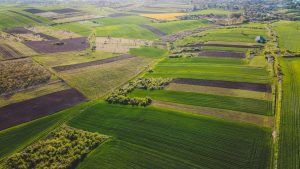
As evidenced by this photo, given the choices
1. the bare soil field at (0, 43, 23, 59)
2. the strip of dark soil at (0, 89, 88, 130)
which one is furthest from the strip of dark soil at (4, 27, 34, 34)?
the strip of dark soil at (0, 89, 88, 130)

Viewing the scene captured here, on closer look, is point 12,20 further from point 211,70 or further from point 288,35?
point 288,35

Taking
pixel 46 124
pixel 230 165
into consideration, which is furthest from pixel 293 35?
pixel 46 124

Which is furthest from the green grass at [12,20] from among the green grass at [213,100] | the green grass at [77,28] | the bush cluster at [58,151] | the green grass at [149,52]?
the bush cluster at [58,151]

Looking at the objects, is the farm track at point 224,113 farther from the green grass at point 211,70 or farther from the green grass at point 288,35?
the green grass at point 288,35

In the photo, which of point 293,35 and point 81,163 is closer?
point 81,163

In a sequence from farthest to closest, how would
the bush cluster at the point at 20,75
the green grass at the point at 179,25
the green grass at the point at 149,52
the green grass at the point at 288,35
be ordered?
1. the green grass at the point at 179,25
2. the green grass at the point at 149,52
3. the green grass at the point at 288,35
4. the bush cluster at the point at 20,75

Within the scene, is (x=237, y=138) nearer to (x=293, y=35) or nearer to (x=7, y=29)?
(x=293, y=35)
